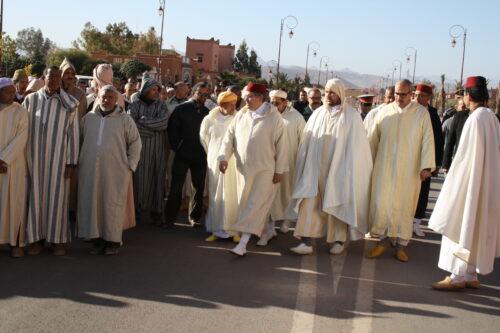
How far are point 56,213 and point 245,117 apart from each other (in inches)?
98.9

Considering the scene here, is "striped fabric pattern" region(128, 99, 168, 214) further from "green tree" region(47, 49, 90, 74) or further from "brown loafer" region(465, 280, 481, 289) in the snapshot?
"green tree" region(47, 49, 90, 74)

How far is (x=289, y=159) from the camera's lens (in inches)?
365

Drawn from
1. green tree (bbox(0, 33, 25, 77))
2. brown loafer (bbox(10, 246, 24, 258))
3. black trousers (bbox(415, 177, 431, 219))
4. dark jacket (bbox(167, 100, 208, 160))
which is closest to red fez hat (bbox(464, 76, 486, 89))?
black trousers (bbox(415, 177, 431, 219))

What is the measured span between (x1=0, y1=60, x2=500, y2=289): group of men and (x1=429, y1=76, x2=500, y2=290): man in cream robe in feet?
0.04

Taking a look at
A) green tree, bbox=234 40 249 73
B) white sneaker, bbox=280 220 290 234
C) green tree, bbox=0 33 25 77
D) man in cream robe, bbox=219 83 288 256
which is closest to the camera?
man in cream robe, bbox=219 83 288 256

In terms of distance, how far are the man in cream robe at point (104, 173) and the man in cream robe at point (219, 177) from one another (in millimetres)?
1424

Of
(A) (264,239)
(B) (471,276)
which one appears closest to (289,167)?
(A) (264,239)

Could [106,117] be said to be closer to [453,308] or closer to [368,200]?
[368,200]

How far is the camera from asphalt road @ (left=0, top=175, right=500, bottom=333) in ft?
17.2

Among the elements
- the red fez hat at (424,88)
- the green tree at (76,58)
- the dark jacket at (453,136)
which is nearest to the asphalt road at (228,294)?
the red fez hat at (424,88)

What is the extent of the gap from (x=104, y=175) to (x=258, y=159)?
181cm

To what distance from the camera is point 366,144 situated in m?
7.95

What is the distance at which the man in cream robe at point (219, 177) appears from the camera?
8.52 metres

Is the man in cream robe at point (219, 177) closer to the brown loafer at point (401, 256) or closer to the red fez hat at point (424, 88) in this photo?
the brown loafer at point (401, 256)
